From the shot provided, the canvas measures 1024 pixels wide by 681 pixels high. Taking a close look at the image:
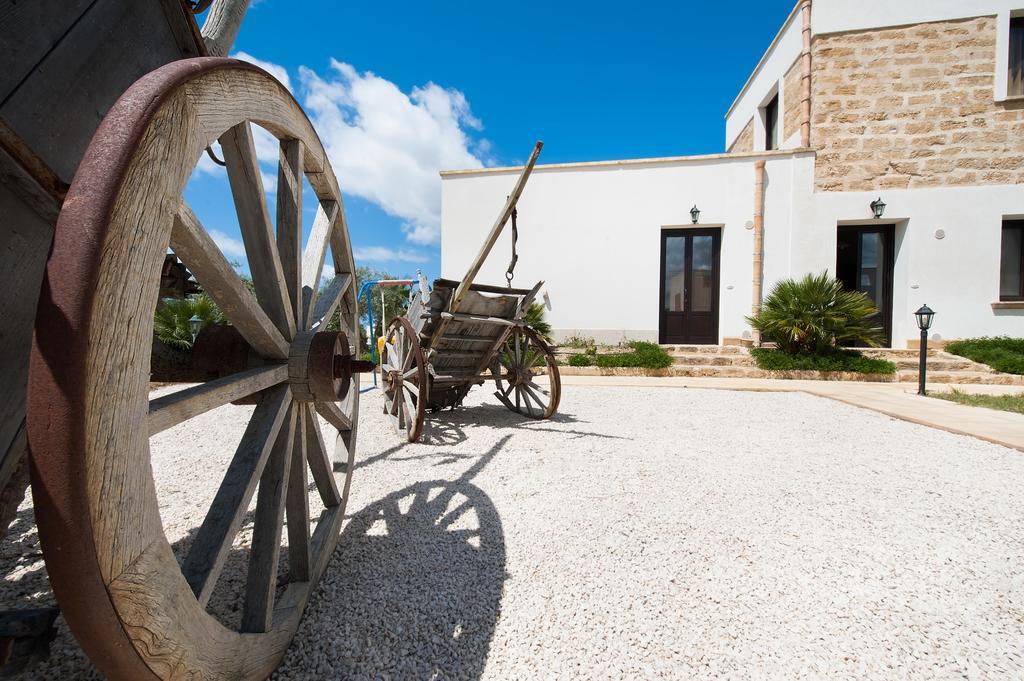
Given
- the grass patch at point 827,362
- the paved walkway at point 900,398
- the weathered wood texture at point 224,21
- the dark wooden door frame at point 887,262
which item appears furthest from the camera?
the dark wooden door frame at point 887,262

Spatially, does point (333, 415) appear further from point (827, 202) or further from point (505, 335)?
point (827, 202)

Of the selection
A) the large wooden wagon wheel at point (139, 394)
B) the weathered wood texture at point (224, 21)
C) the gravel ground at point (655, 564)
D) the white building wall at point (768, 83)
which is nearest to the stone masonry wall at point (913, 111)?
the white building wall at point (768, 83)

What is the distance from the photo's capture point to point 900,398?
4.96 m

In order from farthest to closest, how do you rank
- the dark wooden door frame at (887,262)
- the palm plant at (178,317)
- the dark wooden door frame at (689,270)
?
1. the dark wooden door frame at (689,270)
2. the dark wooden door frame at (887,262)
3. the palm plant at (178,317)

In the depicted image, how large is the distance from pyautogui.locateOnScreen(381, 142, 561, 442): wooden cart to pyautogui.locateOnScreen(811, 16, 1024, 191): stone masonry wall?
23.9ft

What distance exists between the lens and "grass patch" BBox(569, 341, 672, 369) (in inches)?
285

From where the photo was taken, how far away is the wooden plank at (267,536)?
994mm

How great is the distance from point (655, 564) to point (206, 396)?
1.50 meters

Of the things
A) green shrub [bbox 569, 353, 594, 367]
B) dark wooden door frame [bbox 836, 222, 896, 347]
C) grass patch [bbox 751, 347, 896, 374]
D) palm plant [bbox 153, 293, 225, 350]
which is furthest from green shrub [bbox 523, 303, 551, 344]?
dark wooden door frame [bbox 836, 222, 896, 347]

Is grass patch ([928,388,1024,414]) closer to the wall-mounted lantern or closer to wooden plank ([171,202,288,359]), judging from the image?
the wall-mounted lantern

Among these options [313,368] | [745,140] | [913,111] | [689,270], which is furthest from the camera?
[745,140]

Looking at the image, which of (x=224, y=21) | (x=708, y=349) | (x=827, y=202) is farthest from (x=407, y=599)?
(x=827, y=202)

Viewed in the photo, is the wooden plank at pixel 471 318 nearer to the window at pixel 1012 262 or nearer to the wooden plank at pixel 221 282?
the wooden plank at pixel 221 282

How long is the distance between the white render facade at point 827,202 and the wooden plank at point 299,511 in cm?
753
